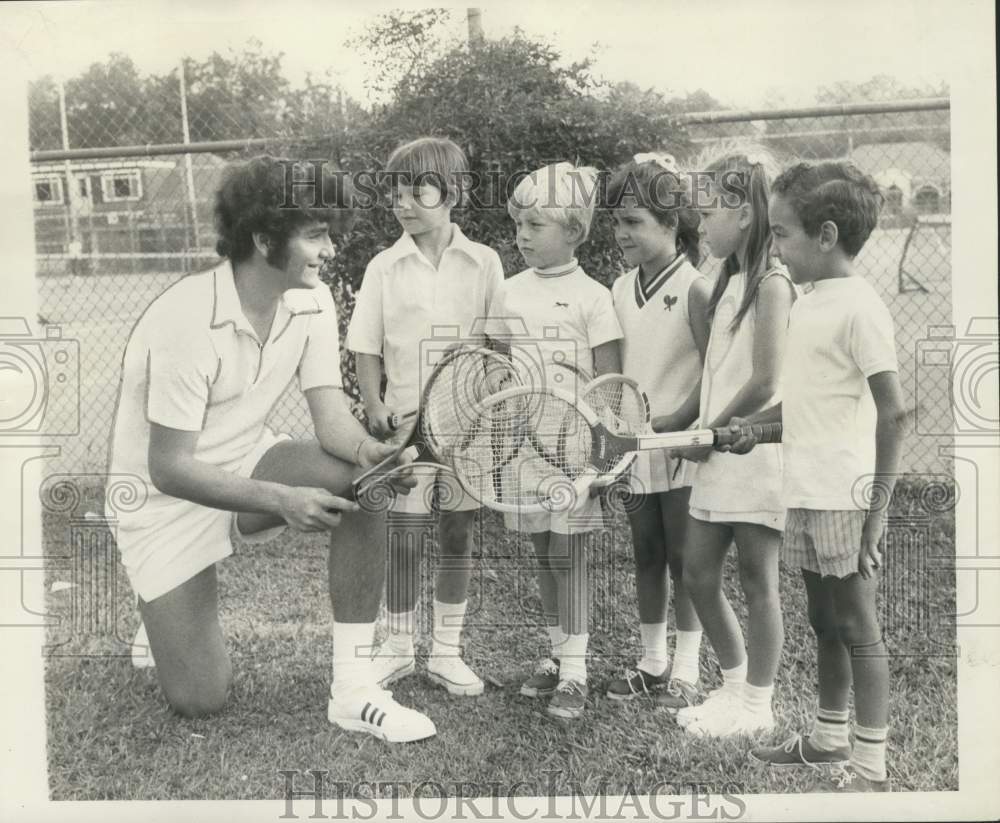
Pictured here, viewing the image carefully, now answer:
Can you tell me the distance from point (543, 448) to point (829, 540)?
909 millimetres

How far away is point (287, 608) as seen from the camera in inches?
156

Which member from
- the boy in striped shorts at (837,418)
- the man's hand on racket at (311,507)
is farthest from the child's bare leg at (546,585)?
the boy in striped shorts at (837,418)

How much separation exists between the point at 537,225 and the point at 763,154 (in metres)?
0.73

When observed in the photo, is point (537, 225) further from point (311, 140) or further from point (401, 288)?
point (311, 140)

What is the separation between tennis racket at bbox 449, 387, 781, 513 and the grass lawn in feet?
0.73

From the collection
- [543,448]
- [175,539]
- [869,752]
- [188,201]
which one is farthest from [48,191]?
[869,752]

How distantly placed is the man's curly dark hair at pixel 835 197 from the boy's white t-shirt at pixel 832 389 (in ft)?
0.52

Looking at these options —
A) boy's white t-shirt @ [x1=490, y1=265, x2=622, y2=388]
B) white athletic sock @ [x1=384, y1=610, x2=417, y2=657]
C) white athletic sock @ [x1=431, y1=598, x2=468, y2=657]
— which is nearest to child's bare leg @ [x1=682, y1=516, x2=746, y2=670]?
boy's white t-shirt @ [x1=490, y1=265, x2=622, y2=388]

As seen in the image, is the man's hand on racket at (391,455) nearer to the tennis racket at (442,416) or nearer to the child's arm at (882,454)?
the tennis racket at (442,416)

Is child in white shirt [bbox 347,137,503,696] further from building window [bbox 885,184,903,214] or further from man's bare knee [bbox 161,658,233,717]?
building window [bbox 885,184,903,214]

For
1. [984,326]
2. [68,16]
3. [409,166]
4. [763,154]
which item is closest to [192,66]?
[68,16]

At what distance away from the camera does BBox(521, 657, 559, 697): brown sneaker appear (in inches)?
155

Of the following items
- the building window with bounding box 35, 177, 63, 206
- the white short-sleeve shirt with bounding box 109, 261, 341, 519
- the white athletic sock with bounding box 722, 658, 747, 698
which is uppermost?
the building window with bounding box 35, 177, 63, 206

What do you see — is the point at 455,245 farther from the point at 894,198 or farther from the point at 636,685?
the point at 636,685
